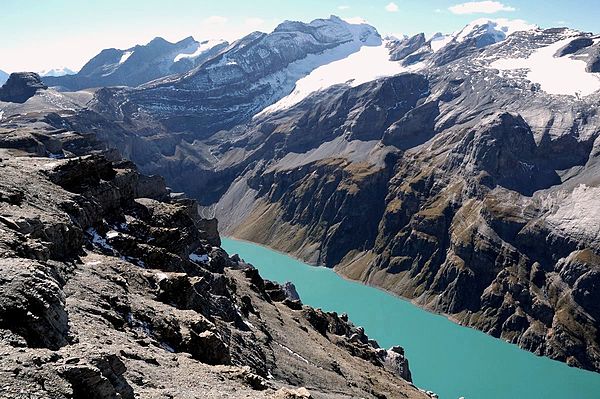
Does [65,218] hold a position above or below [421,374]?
above

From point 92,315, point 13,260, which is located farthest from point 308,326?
point 13,260

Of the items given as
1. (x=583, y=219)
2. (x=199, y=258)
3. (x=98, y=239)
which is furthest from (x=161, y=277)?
(x=583, y=219)

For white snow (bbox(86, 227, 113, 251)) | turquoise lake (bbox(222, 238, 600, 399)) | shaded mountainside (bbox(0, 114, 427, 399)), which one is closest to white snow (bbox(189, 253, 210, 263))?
shaded mountainside (bbox(0, 114, 427, 399))

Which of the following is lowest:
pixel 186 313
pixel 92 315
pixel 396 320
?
pixel 396 320

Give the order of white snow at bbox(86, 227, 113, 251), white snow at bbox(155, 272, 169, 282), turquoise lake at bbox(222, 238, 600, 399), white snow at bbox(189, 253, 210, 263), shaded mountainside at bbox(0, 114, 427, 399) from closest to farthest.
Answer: shaded mountainside at bbox(0, 114, 427, 399), white snow at bbox(155, 272, 169, 282), white snow at bbox(86, 227, 113, 251), white snow at bbox(189, 253, 210, 263), turquoise lake at bbox(222, 238, 600, 399)

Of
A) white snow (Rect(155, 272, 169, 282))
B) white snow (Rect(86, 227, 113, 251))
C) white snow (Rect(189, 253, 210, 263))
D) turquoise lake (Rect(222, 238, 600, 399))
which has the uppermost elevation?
white snow (Rect(86, 227, 113, 251))

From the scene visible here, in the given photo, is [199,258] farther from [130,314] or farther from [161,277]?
[130,314]

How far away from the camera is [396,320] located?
187 m

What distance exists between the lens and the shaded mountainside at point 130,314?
23375 millimetres

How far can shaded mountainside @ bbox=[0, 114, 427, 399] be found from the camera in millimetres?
23375

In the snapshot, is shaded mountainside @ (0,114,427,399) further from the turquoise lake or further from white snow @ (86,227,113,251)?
the turquoise lake

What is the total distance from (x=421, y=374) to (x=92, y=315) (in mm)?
122483

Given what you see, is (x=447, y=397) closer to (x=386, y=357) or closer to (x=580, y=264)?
(x=386, y=357)

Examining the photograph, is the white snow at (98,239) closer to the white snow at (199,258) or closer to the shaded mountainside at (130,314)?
the shaded mountainside at (130,314)
